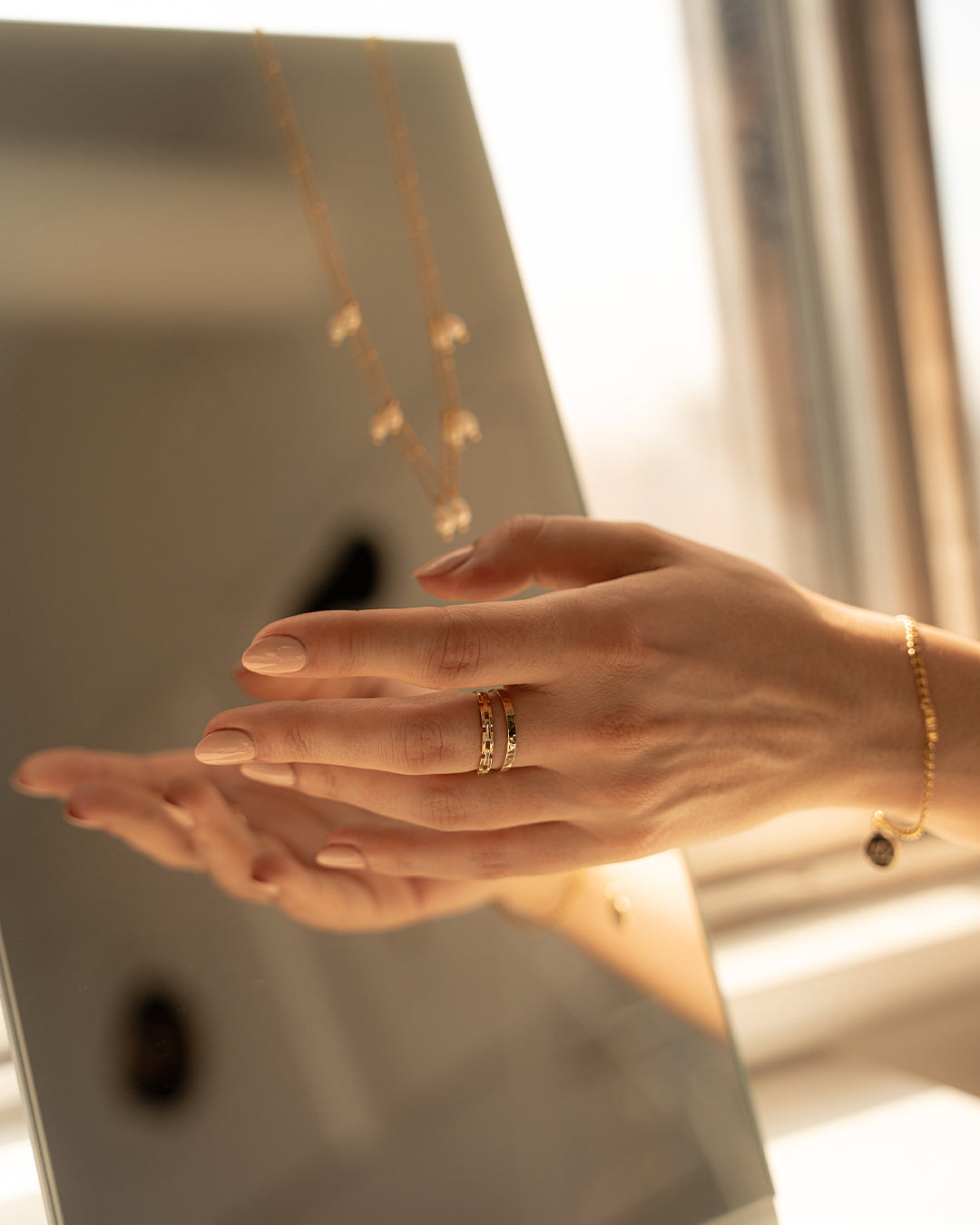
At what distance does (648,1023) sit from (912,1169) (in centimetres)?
25

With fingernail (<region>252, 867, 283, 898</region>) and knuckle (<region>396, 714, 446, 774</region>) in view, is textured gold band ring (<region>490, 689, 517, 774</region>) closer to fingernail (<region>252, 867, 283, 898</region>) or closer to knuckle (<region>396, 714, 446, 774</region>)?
knuckle (<region>396, 714, 446, 774</region>)

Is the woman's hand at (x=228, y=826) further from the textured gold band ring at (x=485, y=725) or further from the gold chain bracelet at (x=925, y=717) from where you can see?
the gold chain bracelet at (x=925, y=717)

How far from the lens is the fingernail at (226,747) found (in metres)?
0.44

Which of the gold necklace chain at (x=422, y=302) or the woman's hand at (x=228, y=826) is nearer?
the woman's hand at (x=228, y=826)

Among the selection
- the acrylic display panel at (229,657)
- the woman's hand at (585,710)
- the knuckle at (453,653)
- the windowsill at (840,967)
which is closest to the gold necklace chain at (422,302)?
the acrylic display panel at (229,657)

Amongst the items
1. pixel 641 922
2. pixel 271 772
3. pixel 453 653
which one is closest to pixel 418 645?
pixel 453 653

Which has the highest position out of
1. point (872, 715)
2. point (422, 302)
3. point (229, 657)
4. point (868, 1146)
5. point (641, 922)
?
point (422, 302)

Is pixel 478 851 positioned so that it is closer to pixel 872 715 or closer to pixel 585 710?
pixel 585 710

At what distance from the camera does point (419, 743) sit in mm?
450

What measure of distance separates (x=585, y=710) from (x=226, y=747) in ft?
0.60

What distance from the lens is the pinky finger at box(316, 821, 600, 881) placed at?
55cm

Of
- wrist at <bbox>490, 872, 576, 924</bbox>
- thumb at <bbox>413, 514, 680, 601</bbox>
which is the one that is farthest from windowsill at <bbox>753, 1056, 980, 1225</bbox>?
thumb at <bbox>413, 514, 680, 601</bbox>

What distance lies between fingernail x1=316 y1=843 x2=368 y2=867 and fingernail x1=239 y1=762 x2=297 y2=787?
2.8 inches

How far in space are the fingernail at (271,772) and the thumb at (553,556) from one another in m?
0.14
